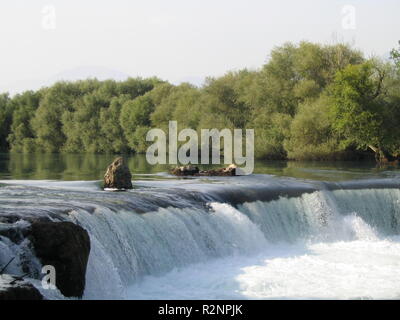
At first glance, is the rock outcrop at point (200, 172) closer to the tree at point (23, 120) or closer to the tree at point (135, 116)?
the tree at point (135, 116)

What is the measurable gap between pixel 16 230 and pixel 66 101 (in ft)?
202

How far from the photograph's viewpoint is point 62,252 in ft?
31.6

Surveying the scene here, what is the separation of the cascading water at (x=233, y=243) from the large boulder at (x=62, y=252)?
554 mm

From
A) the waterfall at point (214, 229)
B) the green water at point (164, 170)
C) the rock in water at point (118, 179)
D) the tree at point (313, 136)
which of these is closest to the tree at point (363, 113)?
the tree at point (313, 136)

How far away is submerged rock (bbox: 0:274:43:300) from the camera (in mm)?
7421

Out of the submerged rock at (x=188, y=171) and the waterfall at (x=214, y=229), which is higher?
the submerged rock at (x=188, y=171)

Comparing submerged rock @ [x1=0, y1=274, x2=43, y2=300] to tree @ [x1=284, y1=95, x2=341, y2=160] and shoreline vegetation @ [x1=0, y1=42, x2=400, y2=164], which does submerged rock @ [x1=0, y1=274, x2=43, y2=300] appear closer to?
shoreline vegetation @ [x1=0, y1=42, x2=400, y2=164]

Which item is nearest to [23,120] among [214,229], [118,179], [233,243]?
[118,179]

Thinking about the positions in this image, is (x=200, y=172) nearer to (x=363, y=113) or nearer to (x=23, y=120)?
(x=363, y=113)

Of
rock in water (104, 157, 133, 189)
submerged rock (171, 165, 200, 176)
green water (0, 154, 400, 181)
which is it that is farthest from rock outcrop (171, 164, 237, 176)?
rock in water (104, 157, 133, 189)

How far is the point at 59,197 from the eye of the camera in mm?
15859

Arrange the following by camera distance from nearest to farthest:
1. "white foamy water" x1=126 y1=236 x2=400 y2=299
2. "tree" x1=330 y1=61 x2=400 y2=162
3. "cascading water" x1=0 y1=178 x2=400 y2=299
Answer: "white foamy water" x1=126 y1=236 x2=400 y2=299
"cascading water" x1=0 y1=178 x2=400 y2=299
"tree" x1=330 y1=61 x2=400 y2=162

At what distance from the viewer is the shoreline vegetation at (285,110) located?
1549 inches

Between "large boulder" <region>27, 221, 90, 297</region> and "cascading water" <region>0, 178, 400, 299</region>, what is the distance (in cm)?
55
